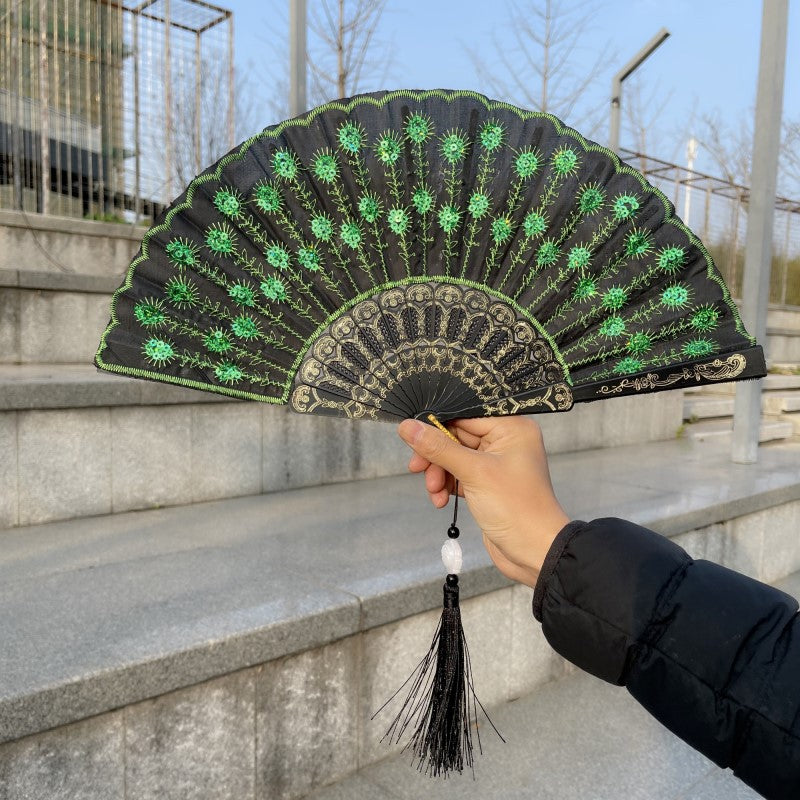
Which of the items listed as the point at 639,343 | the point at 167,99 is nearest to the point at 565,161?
the point at 639,343

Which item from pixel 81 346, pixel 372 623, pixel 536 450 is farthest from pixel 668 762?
pixel 81 346

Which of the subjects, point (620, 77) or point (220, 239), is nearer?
point (220, 239)

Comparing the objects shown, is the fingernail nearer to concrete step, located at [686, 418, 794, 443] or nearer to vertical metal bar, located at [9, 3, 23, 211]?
concrete step, located at [686, 418, 794, 443]

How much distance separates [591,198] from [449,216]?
272 mm

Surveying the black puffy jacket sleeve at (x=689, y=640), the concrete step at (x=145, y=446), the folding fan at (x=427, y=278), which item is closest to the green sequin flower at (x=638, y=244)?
the folding fan at (x=427, y=278)

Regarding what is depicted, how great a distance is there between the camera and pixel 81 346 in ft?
14.0

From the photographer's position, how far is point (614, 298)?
4.75 ft

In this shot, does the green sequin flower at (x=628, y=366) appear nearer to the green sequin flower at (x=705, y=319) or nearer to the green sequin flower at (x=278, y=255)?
the green sequin flower at (x=705, y=319)

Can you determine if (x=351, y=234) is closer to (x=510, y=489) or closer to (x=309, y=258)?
(x=309, y=258)

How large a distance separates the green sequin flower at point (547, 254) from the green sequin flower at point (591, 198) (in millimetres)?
87

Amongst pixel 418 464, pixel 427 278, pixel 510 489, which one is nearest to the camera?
pixel 510 489

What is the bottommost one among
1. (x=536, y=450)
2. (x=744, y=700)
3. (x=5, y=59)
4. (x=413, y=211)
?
(x=744, y=700)

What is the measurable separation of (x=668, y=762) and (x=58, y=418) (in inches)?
95.5

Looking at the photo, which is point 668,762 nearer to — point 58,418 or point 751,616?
point 751,616
